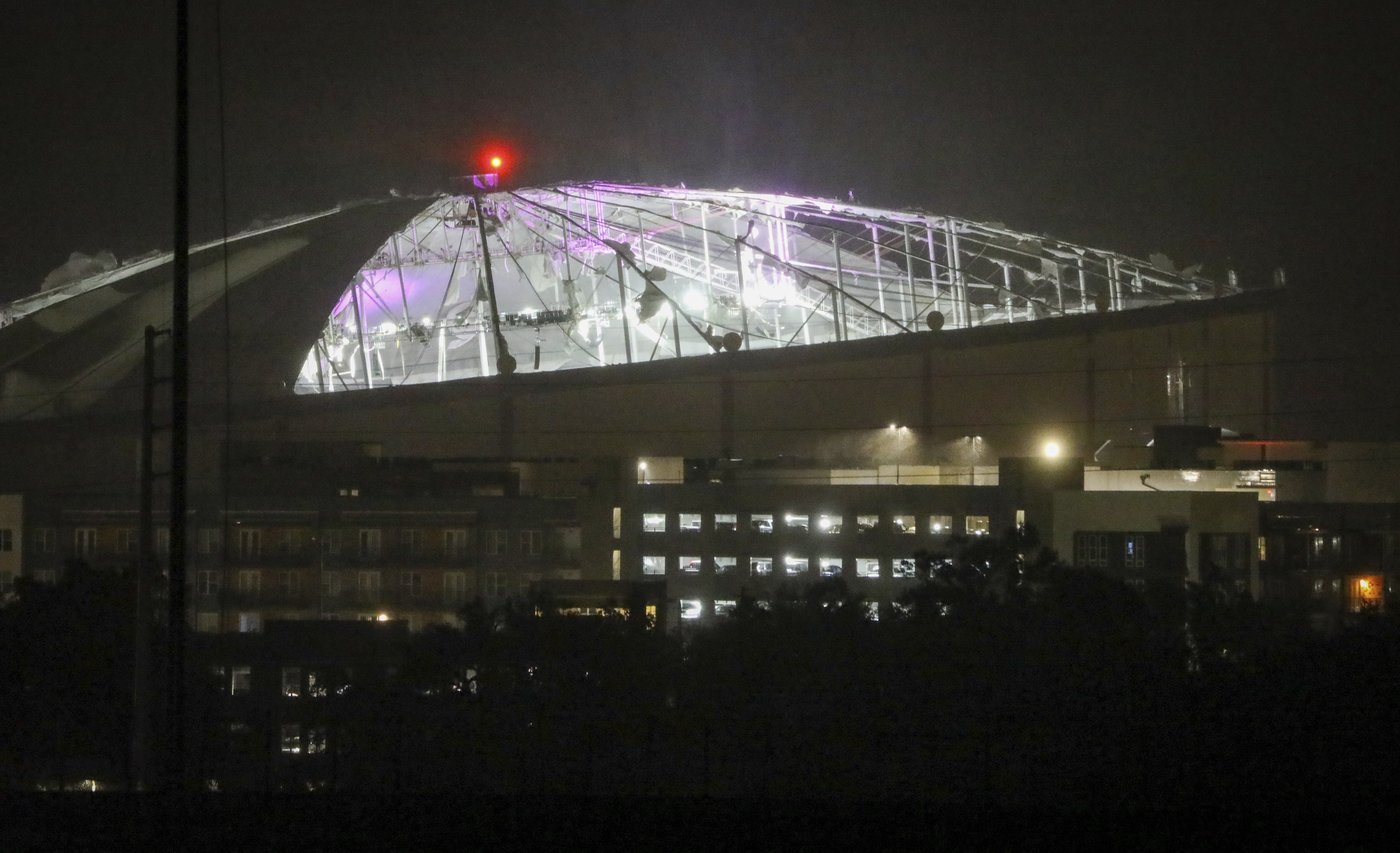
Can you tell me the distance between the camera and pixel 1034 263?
1272 inches

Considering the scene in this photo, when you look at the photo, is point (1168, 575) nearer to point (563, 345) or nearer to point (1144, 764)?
point (563, 345)

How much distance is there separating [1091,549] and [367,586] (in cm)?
1277

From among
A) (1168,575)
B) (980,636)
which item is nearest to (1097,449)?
(1168,575)

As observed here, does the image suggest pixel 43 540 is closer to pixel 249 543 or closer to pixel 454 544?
pixel 249 543

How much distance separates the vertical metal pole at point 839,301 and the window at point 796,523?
361cm

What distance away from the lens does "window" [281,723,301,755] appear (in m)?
14.5

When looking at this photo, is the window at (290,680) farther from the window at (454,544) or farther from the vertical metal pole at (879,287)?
the vertical metal pole at (879,287)

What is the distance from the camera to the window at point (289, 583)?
79.0ft

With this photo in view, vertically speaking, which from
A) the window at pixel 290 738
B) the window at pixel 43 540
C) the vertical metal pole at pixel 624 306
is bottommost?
the window at pixel 290 738

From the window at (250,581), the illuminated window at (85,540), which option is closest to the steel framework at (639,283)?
the window at (250,581)

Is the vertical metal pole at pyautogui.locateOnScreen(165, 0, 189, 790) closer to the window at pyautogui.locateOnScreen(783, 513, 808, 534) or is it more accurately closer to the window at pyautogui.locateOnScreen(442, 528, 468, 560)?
the window at pyautogui.locateOnScreen(442, 528, 468, 560)

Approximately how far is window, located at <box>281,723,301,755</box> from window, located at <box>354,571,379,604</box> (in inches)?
364

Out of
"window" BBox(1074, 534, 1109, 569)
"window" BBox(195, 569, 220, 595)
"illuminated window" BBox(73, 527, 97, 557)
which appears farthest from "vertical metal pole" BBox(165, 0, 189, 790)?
"window" BBox(1074, 534, 1109, 569)

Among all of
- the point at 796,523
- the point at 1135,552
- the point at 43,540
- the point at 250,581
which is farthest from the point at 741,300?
the point at 43,540
